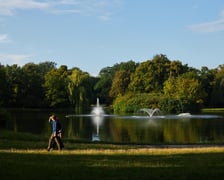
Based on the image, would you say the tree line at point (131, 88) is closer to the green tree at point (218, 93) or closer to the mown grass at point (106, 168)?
the green tree at point (218, 93)

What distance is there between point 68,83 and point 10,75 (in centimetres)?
1383

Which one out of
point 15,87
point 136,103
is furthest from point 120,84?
point 15,87

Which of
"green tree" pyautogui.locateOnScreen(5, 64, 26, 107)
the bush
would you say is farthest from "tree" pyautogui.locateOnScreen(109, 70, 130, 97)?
"green tree" pyautogui.locateOnScreen(5, 64, 26, 107)

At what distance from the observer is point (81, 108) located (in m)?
90.3

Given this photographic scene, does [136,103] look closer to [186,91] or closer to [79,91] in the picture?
[79,91]

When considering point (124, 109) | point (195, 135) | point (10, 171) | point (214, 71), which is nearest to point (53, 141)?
point (10, 171)

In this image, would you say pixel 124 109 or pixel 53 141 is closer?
pixel 53 141

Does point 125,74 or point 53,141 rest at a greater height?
point 125,74

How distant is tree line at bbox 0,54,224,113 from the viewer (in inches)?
3388

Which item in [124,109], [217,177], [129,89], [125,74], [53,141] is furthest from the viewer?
[125,74]

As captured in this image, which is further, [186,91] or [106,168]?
[186,91]

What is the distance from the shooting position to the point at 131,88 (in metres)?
103

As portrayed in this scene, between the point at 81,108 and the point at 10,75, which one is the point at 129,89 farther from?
the point at 10,75

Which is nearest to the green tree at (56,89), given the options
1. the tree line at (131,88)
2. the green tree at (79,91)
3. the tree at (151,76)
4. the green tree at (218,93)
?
the tree line at (131,88)
